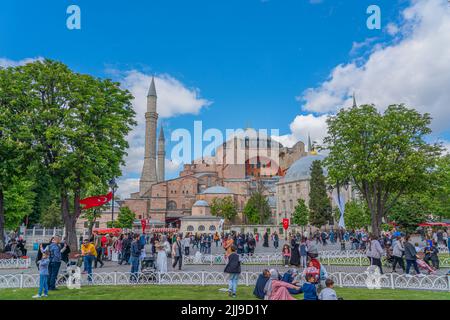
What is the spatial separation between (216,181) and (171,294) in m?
74.4

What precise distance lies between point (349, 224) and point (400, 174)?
113ft

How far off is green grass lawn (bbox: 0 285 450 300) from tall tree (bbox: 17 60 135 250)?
1033 centimetres

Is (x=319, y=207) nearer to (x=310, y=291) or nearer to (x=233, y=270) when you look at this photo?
(x=233, y=270)

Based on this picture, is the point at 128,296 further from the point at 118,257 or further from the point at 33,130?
the point at 33,130

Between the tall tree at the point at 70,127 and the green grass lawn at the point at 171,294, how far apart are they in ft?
33.9

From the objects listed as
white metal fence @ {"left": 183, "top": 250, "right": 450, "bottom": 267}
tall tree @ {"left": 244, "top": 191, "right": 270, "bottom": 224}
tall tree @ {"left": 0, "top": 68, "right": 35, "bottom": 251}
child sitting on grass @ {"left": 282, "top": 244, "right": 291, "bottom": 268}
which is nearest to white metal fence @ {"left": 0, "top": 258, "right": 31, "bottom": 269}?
tall tree @ {"left": 0, "top": 68, "right": 35, "bottom": 251}

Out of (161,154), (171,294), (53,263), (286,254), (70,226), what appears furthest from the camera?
(161,154)

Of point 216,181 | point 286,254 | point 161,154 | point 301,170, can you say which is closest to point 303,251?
point 286,254

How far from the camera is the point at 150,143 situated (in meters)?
74.8

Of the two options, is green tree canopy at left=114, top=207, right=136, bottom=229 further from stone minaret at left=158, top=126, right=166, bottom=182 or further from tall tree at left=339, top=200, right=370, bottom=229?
tall tree at left=339, top=200, right=370, bottom=229

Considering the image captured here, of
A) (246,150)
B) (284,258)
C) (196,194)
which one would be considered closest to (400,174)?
(284,258)

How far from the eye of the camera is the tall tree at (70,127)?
65.8ft

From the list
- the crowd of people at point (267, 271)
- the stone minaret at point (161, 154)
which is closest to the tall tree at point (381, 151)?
the crowd of people at point (267, 271)
